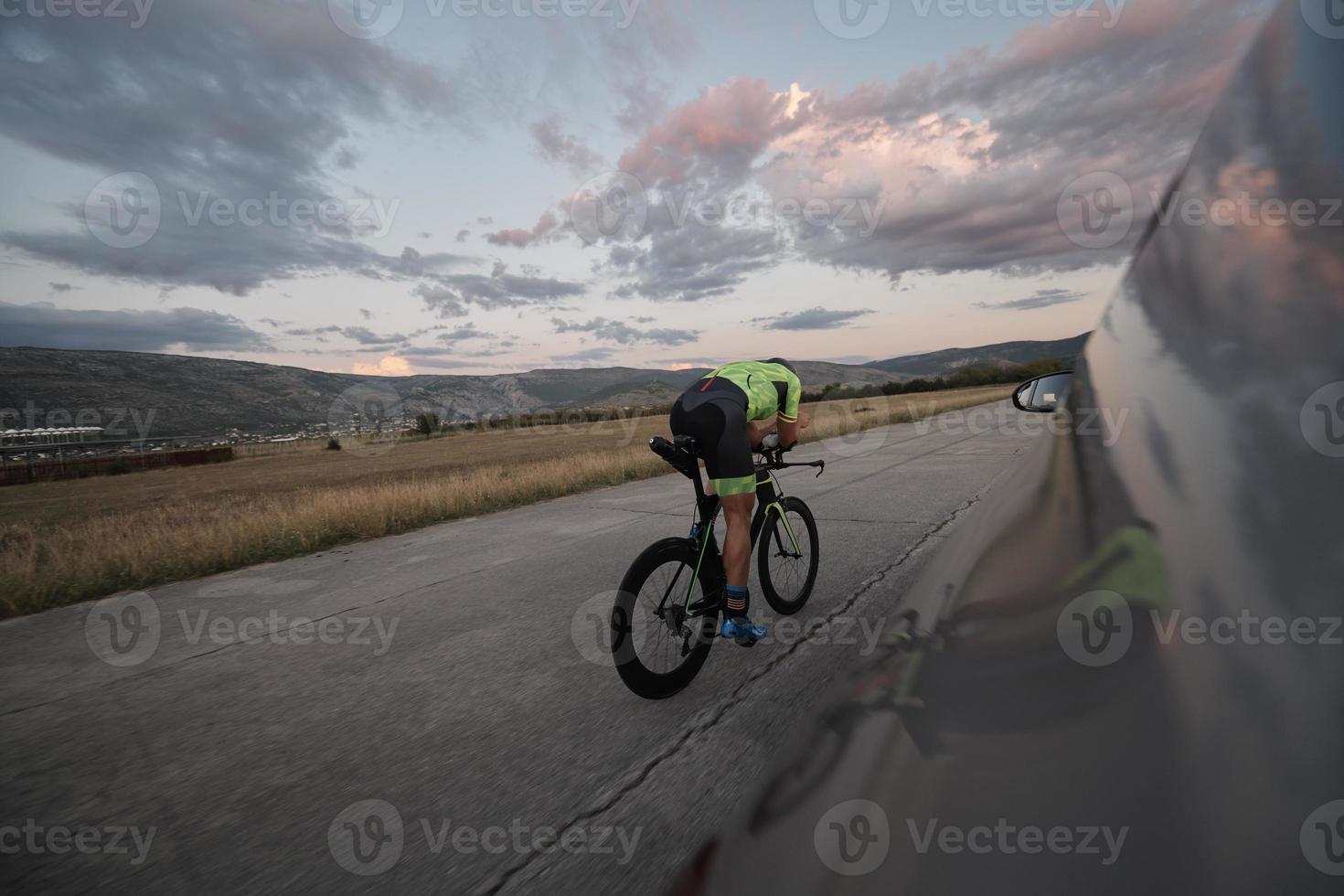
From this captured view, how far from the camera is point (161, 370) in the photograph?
165 meters

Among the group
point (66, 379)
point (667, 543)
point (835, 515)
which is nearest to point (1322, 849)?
point (667, 543)

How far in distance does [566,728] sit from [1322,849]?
111 inches

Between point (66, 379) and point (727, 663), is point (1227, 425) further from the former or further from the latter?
point (66, 379)

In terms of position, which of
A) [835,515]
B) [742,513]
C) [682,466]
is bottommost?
[835,515]
